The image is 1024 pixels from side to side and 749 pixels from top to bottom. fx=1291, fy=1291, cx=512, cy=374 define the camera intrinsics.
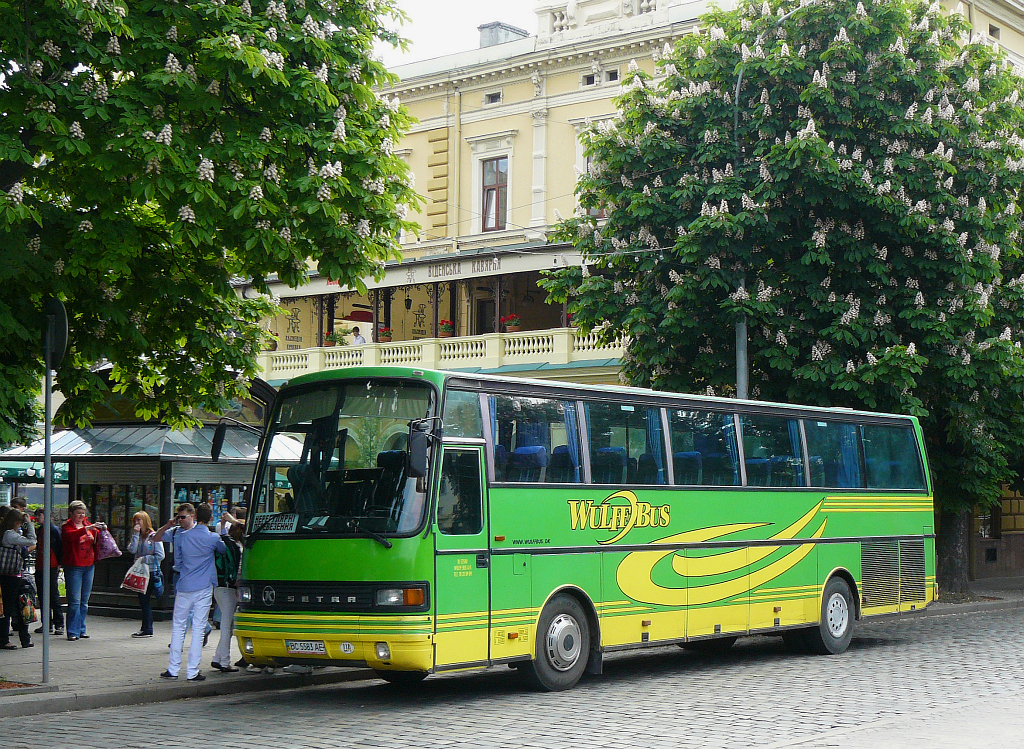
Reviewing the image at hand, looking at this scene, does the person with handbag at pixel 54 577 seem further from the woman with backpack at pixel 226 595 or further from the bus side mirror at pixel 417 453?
the bus side mirror at pixel 417 453

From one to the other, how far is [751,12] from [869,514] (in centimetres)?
969

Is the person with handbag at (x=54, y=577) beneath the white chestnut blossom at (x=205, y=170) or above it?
beneath

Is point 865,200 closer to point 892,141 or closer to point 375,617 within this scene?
point 892,141

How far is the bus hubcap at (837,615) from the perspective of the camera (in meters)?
17.2

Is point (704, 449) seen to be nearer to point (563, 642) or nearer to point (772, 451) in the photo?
point (772, 451)

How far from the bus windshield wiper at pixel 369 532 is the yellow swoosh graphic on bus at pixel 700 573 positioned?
3274mm

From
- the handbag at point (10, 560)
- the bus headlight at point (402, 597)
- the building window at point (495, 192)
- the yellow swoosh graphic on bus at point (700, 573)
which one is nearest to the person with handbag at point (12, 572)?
the handbag at point (10, 560)

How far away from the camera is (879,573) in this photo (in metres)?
18.1

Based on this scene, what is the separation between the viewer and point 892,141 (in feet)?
69.2

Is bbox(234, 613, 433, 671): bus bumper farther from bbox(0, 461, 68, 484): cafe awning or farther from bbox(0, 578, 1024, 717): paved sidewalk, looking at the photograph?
bbox(0, 461, 68, 484): cafe awning

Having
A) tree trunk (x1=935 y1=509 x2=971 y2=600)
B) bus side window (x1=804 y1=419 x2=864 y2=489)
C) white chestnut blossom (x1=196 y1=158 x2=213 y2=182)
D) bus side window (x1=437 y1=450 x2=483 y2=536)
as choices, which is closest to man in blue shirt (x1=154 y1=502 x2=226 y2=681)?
bus side window (x1=437 y1=450 x2=483 y2=536)

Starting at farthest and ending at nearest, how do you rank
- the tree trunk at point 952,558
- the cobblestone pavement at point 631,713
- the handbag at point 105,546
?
the tree trunk at point 952,558 < the handbag at point 105,546 < the cobblestone pavement at point 631,713

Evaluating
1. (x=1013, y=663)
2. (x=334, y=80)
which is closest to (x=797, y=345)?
(x=1013, y=663)

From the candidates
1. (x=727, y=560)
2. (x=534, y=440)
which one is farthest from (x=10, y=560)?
(x=727, y=560)
